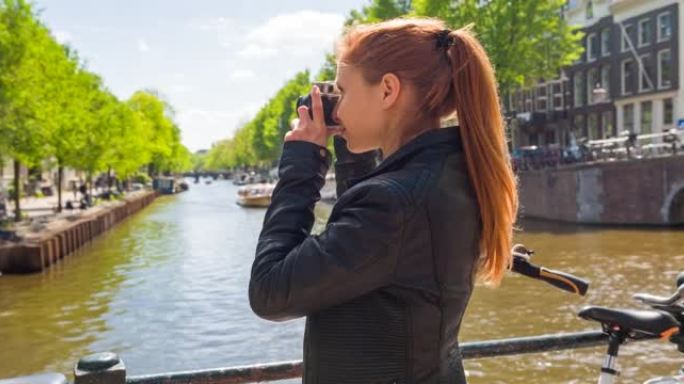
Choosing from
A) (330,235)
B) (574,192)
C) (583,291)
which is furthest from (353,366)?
(574,192)

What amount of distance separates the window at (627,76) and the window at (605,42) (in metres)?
1.41

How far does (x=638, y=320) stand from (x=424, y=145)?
1301 mm

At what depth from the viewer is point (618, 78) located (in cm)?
3888

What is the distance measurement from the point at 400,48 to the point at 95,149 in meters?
34.2

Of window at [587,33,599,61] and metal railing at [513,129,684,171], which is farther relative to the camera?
window at [587,33,599,61]

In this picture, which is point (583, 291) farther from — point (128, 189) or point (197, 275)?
point (128, 189)

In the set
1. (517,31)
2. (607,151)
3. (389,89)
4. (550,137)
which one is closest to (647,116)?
(550,137)

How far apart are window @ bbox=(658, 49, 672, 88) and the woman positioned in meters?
37.2

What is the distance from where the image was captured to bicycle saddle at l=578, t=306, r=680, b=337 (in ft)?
7.82

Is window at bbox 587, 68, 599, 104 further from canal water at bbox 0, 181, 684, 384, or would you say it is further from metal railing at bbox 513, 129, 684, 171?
canal water at bbox 0, 181, 684, 384

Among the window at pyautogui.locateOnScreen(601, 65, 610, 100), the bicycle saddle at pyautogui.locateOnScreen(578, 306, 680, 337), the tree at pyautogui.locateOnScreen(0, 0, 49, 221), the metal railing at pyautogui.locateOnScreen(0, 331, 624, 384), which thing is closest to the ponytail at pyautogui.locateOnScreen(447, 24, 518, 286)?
the metal railing at pyautogui.locateOnScreen(0, 331, 624, 384)

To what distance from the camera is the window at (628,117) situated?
38.8 metres

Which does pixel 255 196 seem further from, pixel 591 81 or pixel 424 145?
pixel 424 145

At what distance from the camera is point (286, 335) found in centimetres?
1172
